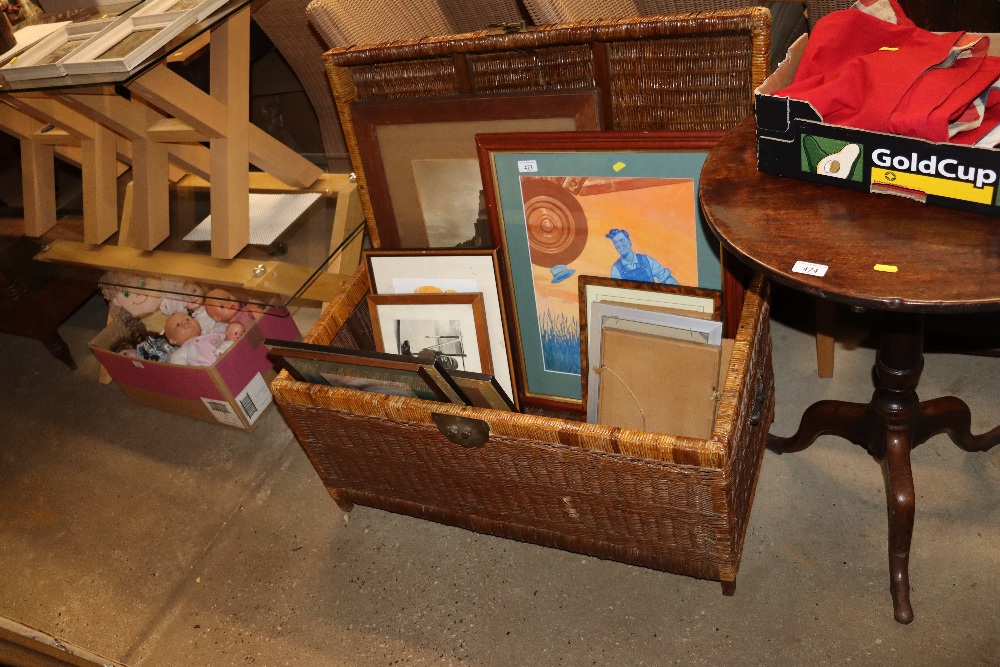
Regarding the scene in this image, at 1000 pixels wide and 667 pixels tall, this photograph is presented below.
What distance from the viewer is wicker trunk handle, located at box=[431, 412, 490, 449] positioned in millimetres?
1450

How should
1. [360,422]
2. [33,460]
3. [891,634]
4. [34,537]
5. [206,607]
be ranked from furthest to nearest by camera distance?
[33,460]
[34,537]
[206,607]
[360,422]
[891,634]

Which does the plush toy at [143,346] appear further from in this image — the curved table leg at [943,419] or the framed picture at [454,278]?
the curved table leg at [943,419]

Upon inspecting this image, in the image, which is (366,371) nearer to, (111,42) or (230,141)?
(230,141)

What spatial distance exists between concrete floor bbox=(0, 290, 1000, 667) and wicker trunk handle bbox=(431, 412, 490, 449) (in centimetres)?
40

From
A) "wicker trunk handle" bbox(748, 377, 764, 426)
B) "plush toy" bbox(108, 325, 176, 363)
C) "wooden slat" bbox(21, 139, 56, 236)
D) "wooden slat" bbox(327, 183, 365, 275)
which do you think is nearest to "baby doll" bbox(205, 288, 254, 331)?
"plush toy" bbox(108, 325, 176, 363)

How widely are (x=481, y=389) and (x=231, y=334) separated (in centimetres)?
96

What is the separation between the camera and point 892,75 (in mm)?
1138

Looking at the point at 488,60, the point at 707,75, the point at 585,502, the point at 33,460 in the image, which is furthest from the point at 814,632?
the point at 33,460

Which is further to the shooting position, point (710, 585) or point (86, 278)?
point (86, 278)

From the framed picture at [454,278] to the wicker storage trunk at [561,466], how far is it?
0.14 meters

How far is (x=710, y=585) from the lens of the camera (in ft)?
5.29

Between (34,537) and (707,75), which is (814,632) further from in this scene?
(34,537)

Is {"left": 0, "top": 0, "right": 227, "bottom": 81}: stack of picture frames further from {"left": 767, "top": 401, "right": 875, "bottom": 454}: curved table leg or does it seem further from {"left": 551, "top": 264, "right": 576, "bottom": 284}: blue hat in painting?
{"left": 767, "top": 401, "right": 875, "bottom": 454}: curved table leg

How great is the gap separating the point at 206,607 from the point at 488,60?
134 cm
